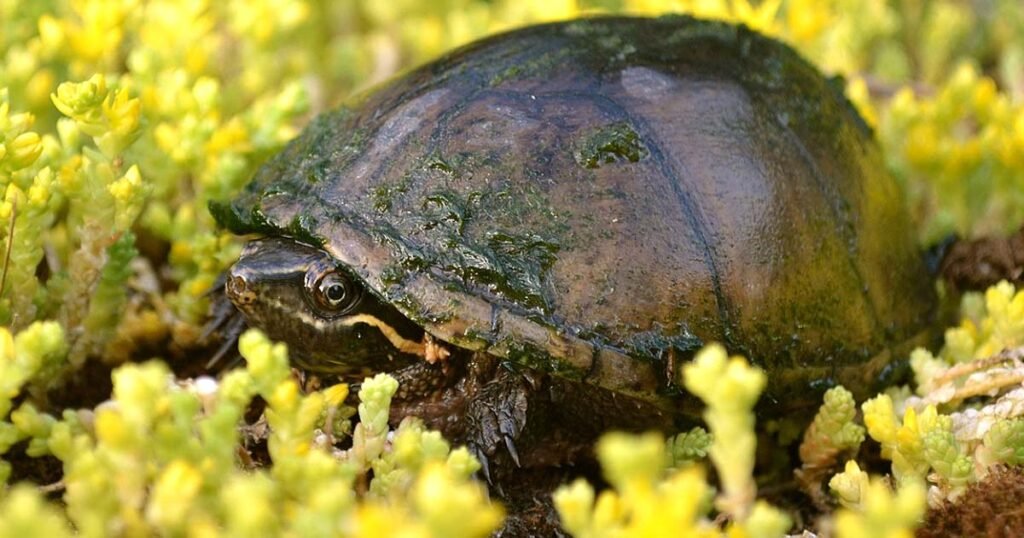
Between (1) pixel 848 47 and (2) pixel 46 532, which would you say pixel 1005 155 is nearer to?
(1) pixel 848 47

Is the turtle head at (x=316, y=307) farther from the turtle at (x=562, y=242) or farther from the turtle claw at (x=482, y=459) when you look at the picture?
the turtle claw at (x=482, y=459)

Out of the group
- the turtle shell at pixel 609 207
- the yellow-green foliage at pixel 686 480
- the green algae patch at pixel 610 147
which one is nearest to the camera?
the yellow-green foliage at pixel 686 480

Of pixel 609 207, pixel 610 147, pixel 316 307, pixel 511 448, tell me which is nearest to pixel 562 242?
pixel 609 207

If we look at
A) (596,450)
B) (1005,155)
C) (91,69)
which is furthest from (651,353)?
(91,69)

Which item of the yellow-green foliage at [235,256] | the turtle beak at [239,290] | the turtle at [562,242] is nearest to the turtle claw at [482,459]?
the turtle at [562,242]

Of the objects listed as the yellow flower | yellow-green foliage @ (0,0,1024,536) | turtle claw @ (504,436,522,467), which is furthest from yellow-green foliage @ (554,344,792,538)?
turtle claw @ (504,436,522,467)

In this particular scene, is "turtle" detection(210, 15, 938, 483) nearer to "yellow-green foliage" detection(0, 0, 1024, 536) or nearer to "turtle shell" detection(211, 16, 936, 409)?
"turtle shell" detection(211, 16, 936, 409)
